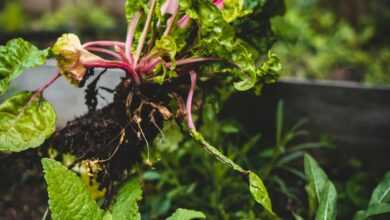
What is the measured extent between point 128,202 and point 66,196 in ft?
0.48

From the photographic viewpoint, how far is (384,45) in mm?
3023

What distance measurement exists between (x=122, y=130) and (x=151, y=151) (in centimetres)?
11

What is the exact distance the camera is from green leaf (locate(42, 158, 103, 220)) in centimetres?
80

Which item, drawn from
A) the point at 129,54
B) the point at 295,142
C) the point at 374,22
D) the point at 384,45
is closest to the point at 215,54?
the point at 129,54

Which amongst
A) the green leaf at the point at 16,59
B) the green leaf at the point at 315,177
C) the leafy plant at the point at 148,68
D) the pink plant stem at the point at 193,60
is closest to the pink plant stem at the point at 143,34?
the leafy plant at the point at 148,68

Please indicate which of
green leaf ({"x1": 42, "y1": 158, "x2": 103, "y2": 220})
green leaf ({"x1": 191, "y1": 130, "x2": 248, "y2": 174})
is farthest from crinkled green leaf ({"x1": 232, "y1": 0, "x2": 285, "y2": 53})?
green leaf ({"x1": 42, "y1": 158, "x2": 103, "y2": 220})

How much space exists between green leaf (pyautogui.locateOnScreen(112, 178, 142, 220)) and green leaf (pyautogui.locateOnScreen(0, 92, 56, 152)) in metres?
0.23

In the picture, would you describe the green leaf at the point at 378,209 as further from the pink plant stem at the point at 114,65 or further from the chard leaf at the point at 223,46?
the pink plant stem at the point at 114,65

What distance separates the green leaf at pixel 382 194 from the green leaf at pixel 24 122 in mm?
855

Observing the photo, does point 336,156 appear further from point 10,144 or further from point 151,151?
point 10,144

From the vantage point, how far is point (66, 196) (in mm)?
816

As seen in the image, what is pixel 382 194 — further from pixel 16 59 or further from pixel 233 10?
pixel 16 59

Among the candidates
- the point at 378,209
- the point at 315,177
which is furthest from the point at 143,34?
the point at 378,209

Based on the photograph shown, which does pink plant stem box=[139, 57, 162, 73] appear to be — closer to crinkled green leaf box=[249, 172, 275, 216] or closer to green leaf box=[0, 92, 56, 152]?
green leaf box=[0, 92, 56, 152]
